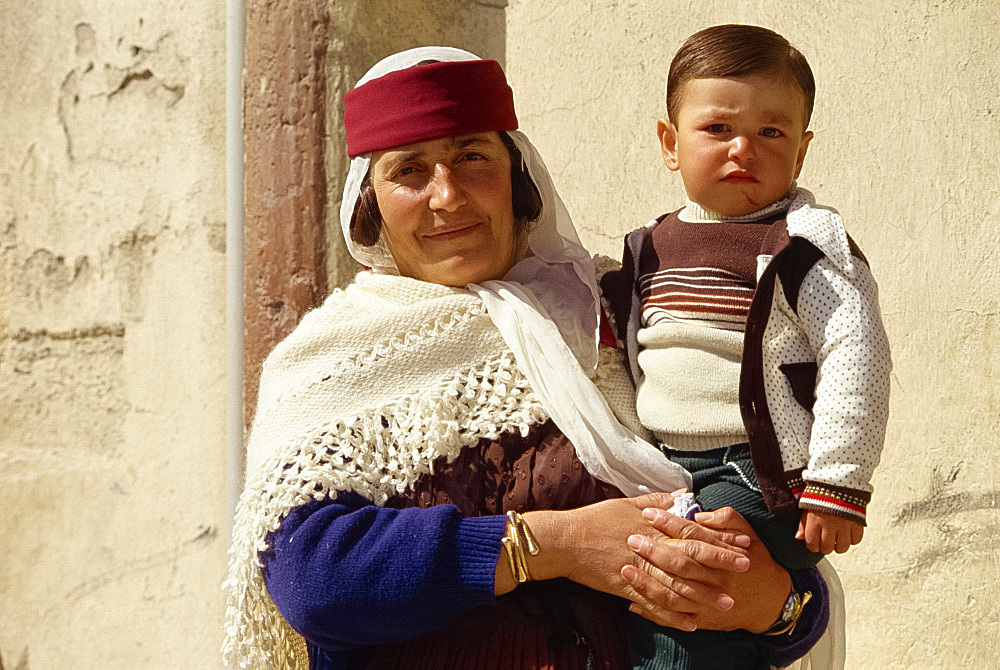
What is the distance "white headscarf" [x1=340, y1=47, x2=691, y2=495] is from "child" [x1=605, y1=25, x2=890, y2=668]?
0.09 m

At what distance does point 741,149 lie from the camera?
1.81 metres

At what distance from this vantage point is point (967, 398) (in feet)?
8.20

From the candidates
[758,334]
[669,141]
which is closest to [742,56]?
[669,141]

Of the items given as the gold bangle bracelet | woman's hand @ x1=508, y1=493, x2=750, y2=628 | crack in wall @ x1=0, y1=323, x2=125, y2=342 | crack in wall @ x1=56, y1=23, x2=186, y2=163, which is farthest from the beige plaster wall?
crack in wall @ x1=0, y1=323, x2=125, y2=342

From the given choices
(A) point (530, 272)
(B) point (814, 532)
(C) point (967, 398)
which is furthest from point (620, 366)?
(C) point (967, 398)

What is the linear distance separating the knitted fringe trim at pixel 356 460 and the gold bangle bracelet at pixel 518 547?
22 cm

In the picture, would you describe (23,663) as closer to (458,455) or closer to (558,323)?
(458,455)

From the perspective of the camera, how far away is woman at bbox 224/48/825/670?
5.80 ft

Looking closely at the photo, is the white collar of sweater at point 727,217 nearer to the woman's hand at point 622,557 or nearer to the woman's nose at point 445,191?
the woman's nose at point 445,191

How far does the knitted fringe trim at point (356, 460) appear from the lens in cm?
187

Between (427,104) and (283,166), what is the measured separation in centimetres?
119

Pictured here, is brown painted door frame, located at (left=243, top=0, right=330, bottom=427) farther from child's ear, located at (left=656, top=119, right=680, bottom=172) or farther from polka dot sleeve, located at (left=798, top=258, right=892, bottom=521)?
polka dot sleeve, located at (left=798, top=258, right=892, bottom=521)

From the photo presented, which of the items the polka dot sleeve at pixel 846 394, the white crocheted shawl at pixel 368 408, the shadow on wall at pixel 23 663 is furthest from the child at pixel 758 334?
the shadow on wall at pixel 23 663

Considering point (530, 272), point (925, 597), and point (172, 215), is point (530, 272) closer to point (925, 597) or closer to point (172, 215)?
point (925, 597)
